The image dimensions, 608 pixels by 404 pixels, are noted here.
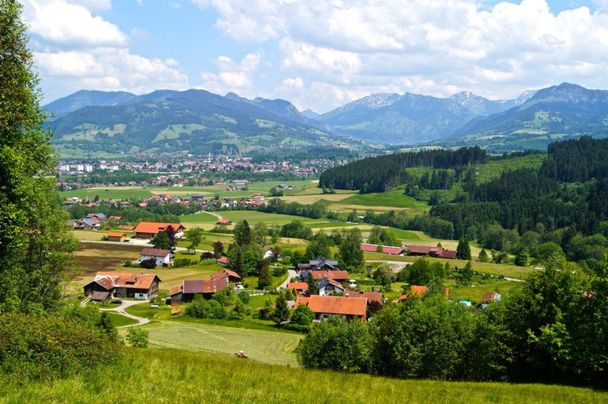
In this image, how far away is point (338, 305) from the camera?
56781 millimetres

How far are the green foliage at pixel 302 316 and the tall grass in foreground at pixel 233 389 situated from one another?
123 feet

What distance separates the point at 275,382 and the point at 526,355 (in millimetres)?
10778

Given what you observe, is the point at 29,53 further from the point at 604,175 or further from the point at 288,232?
the point at 604,175

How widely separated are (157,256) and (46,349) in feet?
249

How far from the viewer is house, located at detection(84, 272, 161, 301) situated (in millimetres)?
65938

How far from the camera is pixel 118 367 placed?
39.7 feet

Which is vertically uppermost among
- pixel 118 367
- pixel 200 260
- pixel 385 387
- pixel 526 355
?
pixel 118 367

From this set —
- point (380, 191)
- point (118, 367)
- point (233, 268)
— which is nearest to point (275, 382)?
point (118, 367)

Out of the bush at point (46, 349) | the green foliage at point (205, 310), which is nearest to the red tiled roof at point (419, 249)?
the green foliage at point (205, 310)

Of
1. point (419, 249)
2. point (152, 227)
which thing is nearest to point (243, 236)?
point (152, 227)

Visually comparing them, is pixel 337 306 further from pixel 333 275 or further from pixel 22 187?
pixel 22 187

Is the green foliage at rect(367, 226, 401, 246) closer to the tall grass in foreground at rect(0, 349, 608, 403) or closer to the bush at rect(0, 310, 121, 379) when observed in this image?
the tall grass in foreground at rect(0, 349, 608, 403)

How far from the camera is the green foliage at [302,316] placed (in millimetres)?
52562

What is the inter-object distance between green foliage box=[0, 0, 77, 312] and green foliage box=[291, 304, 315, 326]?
35.6 m
